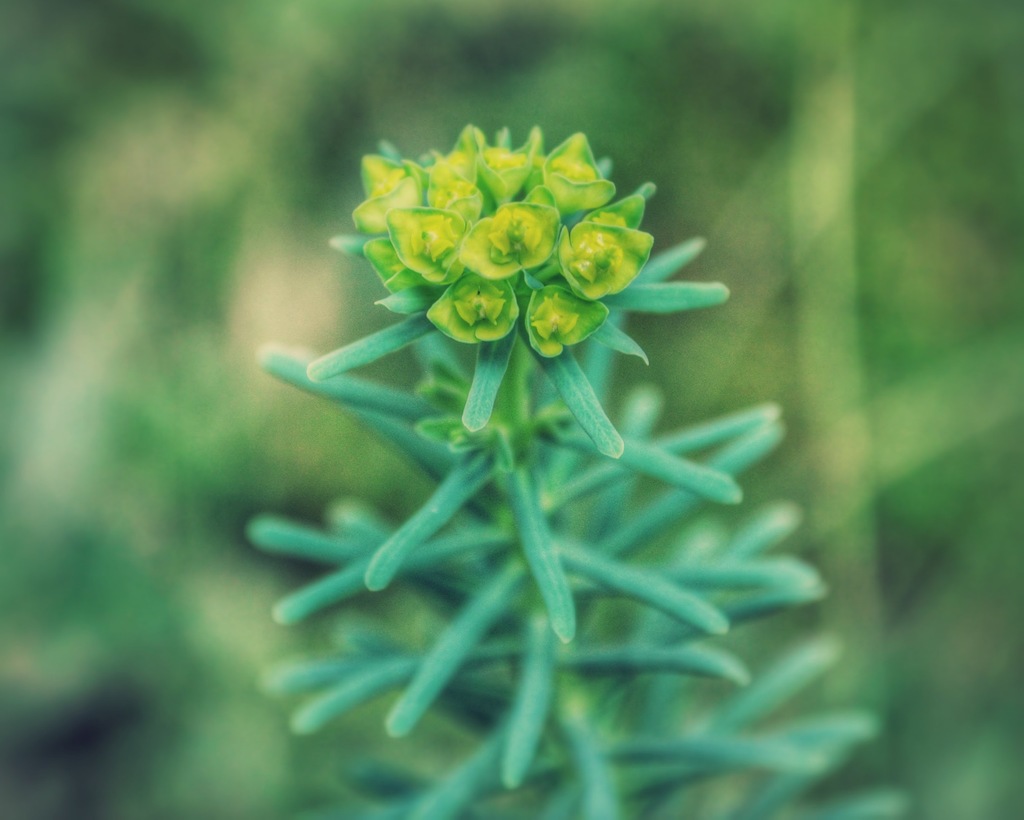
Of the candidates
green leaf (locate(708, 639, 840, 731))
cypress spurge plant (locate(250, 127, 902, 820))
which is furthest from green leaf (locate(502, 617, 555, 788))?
green leaf (locate(708, 639, 840, 731))

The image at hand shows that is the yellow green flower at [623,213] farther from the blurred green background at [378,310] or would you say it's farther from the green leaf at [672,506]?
the blurred green background at [378,310]

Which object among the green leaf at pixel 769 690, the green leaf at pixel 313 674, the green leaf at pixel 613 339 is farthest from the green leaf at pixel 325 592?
the green leaf at pixel 769 690

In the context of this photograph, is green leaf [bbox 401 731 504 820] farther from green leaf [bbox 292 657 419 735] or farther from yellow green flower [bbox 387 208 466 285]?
yellow green flower [bbox 387 208 466 285]

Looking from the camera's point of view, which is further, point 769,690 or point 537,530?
point 769,690

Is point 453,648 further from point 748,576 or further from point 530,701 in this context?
point 748,576

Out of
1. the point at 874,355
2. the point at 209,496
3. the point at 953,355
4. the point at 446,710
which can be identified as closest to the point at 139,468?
the point at 209,496

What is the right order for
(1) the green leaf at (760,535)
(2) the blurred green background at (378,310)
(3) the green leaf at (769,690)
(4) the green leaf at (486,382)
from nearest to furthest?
(4) the green leaf at (486,382) < (1) the green leaf at (760,535) < (3) the green leaf at (769,690) < (2) the blurred green background at (378,310)

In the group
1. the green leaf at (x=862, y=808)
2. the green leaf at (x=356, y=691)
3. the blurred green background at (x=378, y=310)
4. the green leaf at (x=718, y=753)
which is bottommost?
the green leaf at (x=862, y=808)

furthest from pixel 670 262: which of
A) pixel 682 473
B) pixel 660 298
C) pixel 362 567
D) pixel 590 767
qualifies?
pixel 590 767
